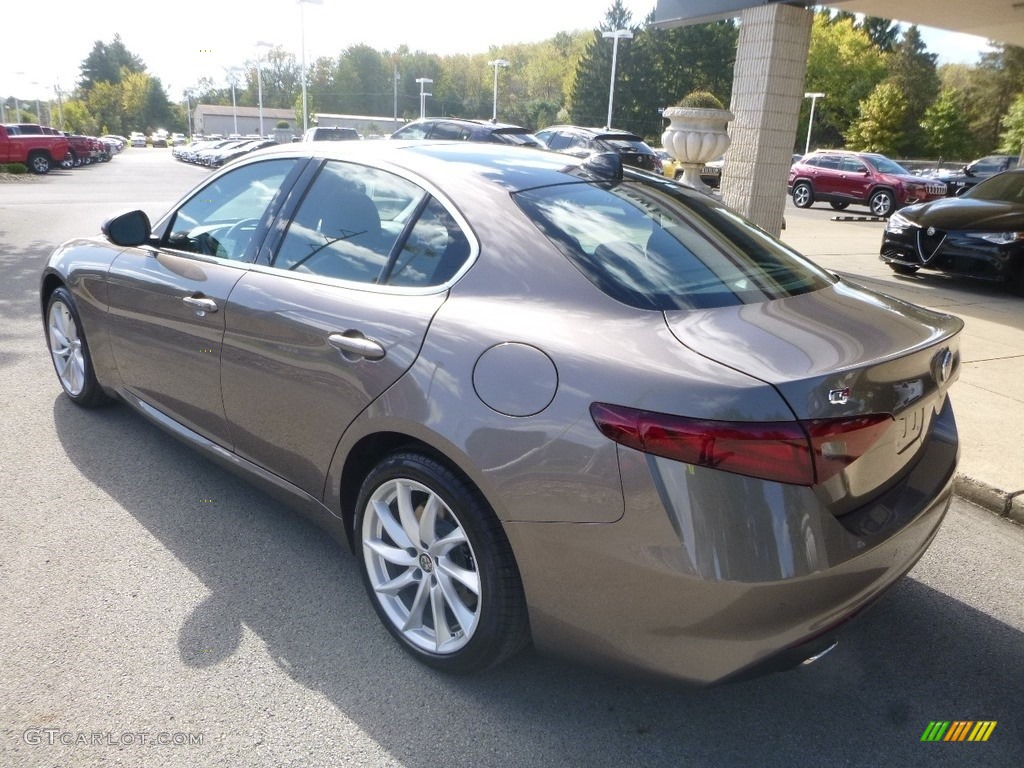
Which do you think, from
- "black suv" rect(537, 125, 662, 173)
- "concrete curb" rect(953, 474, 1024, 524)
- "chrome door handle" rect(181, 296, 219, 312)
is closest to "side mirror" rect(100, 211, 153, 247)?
"chrome door handle" rect(181, 296, 219, 312)

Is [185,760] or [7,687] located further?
[7,687]

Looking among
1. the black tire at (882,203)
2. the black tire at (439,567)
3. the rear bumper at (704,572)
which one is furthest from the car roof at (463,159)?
the black tire at (882,203)

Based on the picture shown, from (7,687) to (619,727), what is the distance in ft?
6.02

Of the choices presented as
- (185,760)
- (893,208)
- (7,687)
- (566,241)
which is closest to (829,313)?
(566,241)

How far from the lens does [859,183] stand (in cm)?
2344

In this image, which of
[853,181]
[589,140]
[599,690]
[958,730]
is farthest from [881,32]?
[599,690]

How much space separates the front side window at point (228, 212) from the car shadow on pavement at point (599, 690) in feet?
4.10

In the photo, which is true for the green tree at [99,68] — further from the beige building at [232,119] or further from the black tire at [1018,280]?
the black tire at [1018,280]

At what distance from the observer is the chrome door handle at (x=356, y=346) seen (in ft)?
8.29

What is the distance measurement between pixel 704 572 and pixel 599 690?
849mm

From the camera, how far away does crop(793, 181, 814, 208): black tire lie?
81.7ft

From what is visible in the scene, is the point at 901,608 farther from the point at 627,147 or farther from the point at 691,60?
the point at 691,60

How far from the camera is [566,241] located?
2.49 m

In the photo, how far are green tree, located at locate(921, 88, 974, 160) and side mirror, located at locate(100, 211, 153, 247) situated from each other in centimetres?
5824
